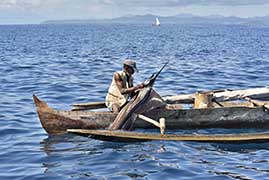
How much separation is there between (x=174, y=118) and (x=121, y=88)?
1569 millimetres

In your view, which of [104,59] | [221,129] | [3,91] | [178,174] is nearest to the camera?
[178,174]

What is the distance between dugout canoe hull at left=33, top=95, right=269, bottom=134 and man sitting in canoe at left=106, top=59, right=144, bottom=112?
34cm

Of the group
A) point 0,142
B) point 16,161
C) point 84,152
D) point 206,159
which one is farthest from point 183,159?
point 0,142

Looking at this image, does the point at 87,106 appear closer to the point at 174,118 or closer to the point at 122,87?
the point at 122,87

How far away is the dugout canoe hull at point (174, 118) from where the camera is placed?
13.1 meters

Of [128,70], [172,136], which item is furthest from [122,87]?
[172,136]

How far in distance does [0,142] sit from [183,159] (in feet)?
15.0

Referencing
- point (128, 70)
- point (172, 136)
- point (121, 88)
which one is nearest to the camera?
point (172, 136)

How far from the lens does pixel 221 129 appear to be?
1372 centimetres

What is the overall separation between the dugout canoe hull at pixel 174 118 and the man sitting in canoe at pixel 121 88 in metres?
0.34

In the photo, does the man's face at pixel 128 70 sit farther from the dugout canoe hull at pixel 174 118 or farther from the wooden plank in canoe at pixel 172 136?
the wooden plank in canoe at pixel 172 136

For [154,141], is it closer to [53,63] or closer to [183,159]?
[183,159]

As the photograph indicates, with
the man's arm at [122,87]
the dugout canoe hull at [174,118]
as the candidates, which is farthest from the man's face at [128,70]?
the dugout canoe hull at [174,118]

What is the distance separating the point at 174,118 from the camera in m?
13.5
